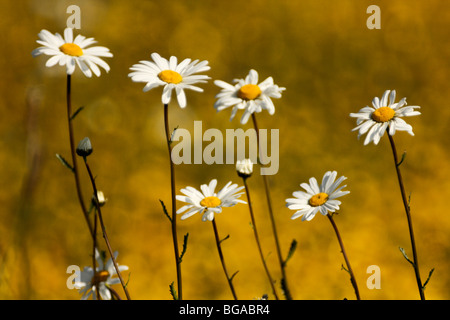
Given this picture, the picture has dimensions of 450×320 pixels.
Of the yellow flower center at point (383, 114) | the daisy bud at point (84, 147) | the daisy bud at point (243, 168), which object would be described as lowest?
the daisy bud at point (84, 147)

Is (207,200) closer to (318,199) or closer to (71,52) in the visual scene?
(318,199)

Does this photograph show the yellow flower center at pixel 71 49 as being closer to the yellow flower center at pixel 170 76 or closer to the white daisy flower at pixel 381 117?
the yellow flower center at pixel 170 76

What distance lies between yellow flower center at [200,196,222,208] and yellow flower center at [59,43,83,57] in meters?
0.28

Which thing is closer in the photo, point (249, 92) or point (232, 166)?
point (249, 92)

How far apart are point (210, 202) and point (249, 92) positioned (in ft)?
0.58

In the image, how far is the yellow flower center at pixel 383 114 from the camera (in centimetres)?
71

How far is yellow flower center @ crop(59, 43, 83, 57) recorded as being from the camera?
2.31ft

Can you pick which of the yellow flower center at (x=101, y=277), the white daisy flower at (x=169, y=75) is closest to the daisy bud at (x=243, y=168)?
the white daisy flower at (x=169, y=75)

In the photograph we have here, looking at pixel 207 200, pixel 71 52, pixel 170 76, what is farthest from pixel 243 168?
pixel 71 52

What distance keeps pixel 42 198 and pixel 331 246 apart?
0.78 m

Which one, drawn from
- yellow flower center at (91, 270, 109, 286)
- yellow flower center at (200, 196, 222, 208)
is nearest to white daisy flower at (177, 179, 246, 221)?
yellow flower center at (200, 196, 222, 208)

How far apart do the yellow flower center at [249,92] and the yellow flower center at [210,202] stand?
16cm

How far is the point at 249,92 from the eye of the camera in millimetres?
742
